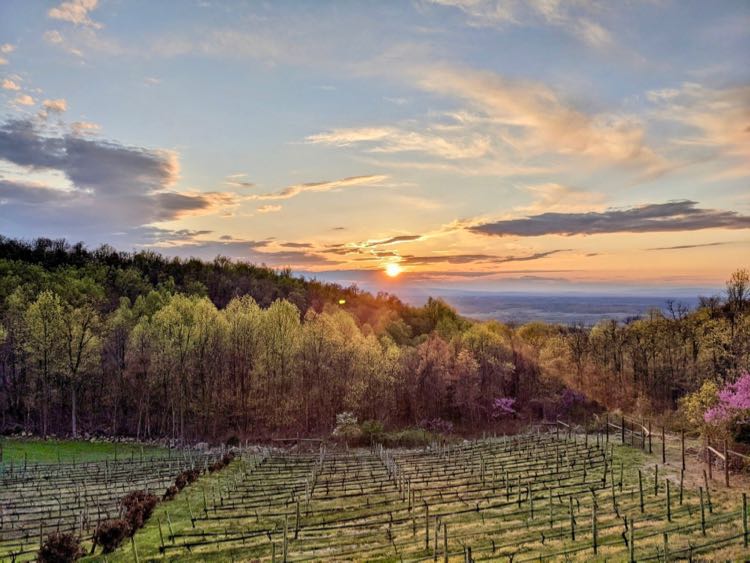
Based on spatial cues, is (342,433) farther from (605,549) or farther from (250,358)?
(605,549)

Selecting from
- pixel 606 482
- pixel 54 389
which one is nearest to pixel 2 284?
pixel 54 389

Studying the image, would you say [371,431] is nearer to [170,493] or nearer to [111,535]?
[170,493]

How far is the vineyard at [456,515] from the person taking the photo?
18469 millimetres

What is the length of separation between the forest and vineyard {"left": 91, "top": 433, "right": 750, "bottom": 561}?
92.2ft

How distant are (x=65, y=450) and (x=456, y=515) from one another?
139ft

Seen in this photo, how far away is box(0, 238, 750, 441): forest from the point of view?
61.6 m

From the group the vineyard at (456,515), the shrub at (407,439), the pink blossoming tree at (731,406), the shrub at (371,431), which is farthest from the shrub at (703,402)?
the shrub at (371,431)

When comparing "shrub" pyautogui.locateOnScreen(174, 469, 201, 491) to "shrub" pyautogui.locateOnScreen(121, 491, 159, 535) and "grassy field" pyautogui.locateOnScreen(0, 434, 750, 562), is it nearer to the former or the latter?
"grassy field" pyautogui.locateOnScreen(0, 434, 750, 562)

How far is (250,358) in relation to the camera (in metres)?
70.2

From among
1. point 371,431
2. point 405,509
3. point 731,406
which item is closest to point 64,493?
point 405,509

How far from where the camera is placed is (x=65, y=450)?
50375 mm

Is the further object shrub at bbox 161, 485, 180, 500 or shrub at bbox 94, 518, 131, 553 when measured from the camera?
shrub at bbox 161, 485, 180, 500

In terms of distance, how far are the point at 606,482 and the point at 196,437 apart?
155 feet

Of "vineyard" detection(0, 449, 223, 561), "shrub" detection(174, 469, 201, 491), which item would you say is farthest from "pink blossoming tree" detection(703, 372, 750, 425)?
"vineyard" detection(0, 449, 223, 561)
